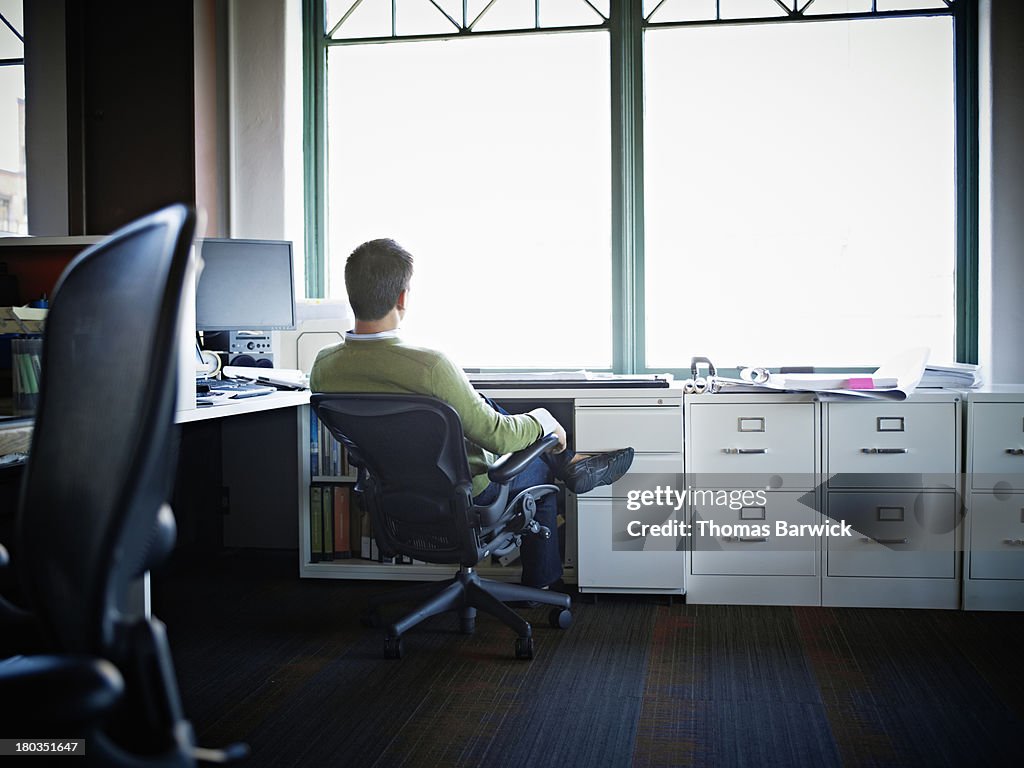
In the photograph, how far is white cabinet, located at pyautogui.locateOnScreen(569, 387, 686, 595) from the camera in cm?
300

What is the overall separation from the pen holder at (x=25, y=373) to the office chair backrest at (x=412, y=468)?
66 centimetres

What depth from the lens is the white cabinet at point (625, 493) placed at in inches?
118

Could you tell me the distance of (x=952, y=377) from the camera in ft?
10.2

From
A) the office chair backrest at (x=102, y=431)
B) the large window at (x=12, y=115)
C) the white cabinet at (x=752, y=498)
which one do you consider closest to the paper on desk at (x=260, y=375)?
the white cabinet at (x=752, y=498)

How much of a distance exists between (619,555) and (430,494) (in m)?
0.89

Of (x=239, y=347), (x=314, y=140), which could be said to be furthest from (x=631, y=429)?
(x=314, y=140)

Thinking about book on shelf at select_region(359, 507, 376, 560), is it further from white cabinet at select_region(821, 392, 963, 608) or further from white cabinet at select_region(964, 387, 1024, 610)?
white cabinet at select_region(964, 387, 1024, 610)

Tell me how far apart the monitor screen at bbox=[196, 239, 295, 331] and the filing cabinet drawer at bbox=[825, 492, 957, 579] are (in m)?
2.00

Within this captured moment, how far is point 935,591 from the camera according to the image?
291 cm

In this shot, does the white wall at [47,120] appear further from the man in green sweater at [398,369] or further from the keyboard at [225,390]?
the man in green sweater at [398,369]

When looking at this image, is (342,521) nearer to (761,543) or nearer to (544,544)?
(544,544)

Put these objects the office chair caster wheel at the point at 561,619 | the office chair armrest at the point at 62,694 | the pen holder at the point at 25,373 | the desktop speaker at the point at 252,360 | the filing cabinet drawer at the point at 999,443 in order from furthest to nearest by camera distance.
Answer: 1. the desktop speaker at the point at 252,360
2. the filing cabinet drawer at the point at 999,443
3. the office chair caster wheel at the point at 561,619
4. the pen holder at the point at 25,373
5. the office chair armrest at the point at 62,694

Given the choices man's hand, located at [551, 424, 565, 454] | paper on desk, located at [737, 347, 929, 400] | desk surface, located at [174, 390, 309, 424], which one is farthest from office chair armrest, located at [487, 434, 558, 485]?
paper on desk, located at [737, 347, 929, 400]

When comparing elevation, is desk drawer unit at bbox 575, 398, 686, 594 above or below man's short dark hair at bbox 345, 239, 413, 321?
below
